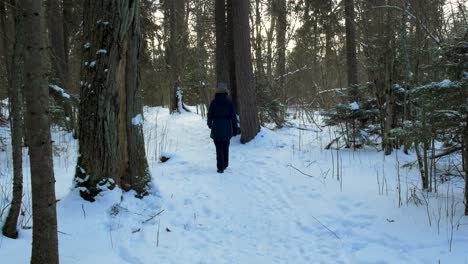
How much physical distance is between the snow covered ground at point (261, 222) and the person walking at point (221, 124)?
43 centimetres

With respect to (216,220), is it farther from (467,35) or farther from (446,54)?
(467,35)

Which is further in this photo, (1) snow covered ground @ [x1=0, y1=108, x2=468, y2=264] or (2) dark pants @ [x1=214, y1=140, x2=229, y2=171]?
(2) dark pants @ [x1=214, y1=140, x2=229, y2=171]

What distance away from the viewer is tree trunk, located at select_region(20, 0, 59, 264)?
2.27 meters

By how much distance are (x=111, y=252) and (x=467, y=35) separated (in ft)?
14.1

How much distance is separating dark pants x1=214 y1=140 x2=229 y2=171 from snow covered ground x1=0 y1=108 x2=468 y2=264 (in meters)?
0.25

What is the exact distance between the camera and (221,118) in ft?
24.3

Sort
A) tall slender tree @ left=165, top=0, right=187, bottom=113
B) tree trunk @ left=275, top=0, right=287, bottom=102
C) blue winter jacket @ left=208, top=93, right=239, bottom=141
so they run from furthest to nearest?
tall slender tree @ left=165, top=0, right=187, bottom=113, tree trunk @ left=275, top=0, right=287, bottom=102, blue winter jacket @ left=208, top=93, right=239, bottom=141

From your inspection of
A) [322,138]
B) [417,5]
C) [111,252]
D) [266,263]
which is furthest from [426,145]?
[322,138]

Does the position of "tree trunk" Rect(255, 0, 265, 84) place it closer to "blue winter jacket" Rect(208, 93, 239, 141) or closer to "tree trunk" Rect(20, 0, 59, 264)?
"blue winter jacket" Rect(208, 93, 239, 141)

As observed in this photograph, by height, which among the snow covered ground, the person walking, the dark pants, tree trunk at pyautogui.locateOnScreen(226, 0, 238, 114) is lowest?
the snow covered ground

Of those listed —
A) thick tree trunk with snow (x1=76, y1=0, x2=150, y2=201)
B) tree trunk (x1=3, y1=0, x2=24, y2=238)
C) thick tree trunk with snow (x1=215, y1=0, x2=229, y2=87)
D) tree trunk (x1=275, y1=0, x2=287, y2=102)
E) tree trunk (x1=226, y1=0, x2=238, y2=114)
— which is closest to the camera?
tree trunk (x1=3, y1=0, x2=24, y2=238)

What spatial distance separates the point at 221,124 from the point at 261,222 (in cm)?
303

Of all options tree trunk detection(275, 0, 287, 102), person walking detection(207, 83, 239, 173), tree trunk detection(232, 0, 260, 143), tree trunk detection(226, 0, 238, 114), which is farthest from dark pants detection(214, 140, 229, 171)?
tree trunk detection(275, 0, 287, 102)

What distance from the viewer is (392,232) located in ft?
13.5
